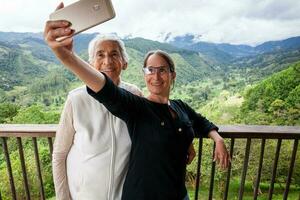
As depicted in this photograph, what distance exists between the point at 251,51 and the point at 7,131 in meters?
31.7

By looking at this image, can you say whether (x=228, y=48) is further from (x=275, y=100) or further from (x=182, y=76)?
(x=182, y=76)

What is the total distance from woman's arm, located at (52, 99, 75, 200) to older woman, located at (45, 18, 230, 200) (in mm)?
269

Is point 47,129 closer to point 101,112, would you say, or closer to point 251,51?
point 101,112

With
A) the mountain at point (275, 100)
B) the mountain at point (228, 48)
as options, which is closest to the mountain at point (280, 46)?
the mountain at point (228, 48)

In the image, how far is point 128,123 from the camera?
1.14 metres

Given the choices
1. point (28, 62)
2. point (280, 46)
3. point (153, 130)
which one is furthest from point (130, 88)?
point (280, 46)

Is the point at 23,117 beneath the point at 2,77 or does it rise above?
beneath

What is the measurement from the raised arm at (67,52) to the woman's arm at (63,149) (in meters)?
0.34

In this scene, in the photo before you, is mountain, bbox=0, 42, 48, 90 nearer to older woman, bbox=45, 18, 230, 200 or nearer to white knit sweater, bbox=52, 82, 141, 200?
white knit sweater, bbox=52, 82, 141, 200

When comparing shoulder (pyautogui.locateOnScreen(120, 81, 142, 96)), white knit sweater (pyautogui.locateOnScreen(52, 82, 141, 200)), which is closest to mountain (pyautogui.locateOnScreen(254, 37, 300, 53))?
shoulder (pyautogui.locateOnScreen(120, 81, 142, 96))

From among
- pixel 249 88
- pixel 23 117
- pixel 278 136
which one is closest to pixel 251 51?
pixel 249 88

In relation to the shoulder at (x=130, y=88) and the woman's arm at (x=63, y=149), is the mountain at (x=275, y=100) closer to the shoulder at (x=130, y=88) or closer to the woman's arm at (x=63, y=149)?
the shoulder at (x=130, y=88)

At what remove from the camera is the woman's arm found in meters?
1.23

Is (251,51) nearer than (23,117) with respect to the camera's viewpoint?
No
